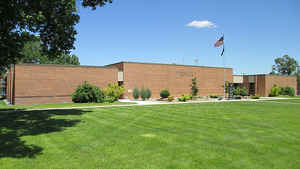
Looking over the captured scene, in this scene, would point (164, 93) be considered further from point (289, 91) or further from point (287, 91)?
point (287, 91)

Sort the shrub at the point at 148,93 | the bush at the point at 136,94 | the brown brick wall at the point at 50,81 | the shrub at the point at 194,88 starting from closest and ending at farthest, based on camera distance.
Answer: the brown brick wall at the point at 50,81 < the bush at the point at 136,94 < the shrub at the point at 148,93 < the shrub at the point at 194,88

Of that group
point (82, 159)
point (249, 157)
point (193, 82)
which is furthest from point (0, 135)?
point (193, 82)

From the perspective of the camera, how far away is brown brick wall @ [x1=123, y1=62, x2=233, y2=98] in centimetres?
3588

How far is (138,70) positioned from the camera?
3638 centimetres

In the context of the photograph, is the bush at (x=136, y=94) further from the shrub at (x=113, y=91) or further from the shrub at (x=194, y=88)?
the shrub at (x=194, y=88)

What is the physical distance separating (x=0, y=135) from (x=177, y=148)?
767cm

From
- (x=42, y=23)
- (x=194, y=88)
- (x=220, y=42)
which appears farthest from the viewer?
(x=194, y=88)

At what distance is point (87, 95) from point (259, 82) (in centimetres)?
3899

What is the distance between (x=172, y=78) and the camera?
39.9 meters

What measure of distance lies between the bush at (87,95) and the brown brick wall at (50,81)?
1763 millimetres

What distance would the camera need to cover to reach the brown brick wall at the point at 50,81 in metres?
27.0

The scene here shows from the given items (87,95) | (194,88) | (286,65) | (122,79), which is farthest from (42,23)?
(286,65)

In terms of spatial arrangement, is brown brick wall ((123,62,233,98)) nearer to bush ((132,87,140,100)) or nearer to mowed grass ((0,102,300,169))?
bush ((132,87,140,100))

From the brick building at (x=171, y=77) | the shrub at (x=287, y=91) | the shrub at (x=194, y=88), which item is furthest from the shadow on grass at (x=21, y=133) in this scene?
the shrub at (x=287, y=91)
